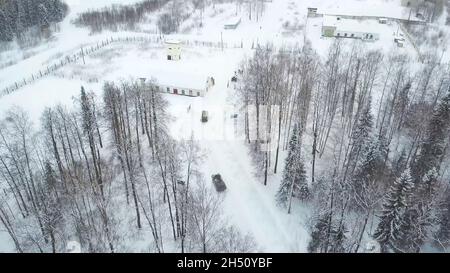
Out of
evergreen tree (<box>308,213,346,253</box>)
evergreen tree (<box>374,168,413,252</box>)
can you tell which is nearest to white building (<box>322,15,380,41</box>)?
evergreen tree (<box>374,168,413,252</box>)

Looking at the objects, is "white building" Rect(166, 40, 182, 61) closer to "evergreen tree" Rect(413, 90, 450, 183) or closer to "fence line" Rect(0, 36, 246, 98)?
"fence line" Rect(0, 36, 246, 98)

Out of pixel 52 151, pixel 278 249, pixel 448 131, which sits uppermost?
pixel 448 131

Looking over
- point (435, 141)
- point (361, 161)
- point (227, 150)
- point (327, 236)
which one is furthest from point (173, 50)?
point (327, 236)

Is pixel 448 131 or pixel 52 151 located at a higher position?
pixel 448 131

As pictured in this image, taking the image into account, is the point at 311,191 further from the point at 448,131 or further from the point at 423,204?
the point at 448,131

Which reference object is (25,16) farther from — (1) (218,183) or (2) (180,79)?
(1) (218,183)

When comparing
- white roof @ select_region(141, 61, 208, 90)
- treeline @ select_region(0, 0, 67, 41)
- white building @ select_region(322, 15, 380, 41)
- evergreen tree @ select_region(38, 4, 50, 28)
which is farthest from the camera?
evergreen tree @ select_region(38, 4, 50, 28)

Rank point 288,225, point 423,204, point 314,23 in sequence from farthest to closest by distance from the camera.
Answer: point 314,23, point 288,225, point 423,204

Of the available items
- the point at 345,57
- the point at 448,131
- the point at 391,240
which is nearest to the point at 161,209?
the point at 391,240
